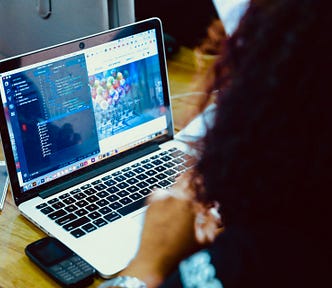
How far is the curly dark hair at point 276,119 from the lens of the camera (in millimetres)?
602

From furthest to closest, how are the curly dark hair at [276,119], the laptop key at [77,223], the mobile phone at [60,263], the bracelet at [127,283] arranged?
the laptop key at [77,223]
the mobile phone at [60,263]
the bracelet at [127,283]
the curly dark hair at [276,119]

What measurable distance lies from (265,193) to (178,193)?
31cm

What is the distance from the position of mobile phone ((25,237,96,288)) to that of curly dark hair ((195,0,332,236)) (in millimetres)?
378

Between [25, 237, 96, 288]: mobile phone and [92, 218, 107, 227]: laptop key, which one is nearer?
[25, 237, 96, 288]: mobile phone

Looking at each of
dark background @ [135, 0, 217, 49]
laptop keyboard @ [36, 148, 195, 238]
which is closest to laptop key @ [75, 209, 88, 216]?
laptop keyboard @ [36, 148, 195, 238]

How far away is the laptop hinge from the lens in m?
1.17

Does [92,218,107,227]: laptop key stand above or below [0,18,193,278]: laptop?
below

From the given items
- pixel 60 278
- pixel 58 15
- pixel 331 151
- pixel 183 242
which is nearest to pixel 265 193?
pixel 331 151

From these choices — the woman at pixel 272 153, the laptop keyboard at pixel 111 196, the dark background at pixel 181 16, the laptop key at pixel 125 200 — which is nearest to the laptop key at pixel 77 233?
the laptop keyboard at pixel 111 196

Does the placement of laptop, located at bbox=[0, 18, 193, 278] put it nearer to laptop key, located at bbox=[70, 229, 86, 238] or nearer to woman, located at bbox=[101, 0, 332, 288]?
laptop key, located at bbox=[70, 229, 86, 238]

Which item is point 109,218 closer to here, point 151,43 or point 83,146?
point 83,146

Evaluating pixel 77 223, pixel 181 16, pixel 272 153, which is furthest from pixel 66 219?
pixel 181 16

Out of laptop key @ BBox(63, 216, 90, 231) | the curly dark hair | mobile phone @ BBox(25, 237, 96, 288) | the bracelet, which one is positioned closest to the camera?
the curly dark hair

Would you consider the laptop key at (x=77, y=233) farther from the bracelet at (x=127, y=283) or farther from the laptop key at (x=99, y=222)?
the bracelet at (x=127, y=283)
